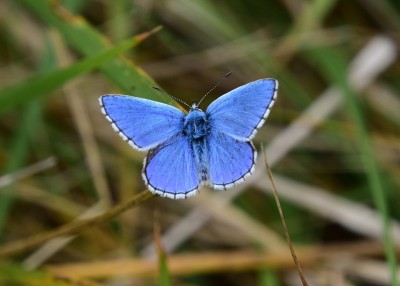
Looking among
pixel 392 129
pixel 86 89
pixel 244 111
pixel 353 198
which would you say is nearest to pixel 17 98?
pixel 244 111

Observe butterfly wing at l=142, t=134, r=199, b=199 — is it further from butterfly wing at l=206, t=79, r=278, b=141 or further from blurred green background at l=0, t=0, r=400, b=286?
blurred green background at l=0, t=0, r=400, b=286

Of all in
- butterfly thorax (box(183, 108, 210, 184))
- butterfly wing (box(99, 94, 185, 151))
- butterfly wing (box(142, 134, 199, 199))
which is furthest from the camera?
butterfly thorax (box(183, 108, 210, 184))

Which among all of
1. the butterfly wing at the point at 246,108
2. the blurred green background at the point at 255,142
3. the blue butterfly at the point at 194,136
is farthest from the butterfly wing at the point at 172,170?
the blurred green background at the point at 255,142

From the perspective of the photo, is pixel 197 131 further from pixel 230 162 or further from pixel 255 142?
pixel 255 142

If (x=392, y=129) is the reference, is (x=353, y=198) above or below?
below

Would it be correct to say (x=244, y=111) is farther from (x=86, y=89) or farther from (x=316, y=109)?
(x=86, y=89)

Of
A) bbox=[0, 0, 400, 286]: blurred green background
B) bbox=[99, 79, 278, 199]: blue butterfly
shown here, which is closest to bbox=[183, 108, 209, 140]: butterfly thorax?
bbox=[99, 79, 278, 199]: blue butterfly

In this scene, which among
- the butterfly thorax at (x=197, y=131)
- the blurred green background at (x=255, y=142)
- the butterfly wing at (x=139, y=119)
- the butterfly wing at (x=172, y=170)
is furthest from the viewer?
the blurred green background at (x=255, y=142)

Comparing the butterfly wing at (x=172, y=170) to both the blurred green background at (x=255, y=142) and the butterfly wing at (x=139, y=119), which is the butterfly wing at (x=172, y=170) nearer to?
the butterfly wing at (x=139, y=119)
